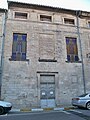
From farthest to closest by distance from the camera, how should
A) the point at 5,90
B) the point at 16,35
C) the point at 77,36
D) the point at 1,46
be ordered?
the point at 77,36
the point at 16,35
the point at 1,46
the point at 5,90

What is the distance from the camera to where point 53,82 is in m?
13.3

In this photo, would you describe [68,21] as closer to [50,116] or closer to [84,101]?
[84,101]

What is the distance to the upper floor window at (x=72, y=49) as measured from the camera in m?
14.3

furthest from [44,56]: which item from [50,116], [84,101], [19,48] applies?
[50,116]

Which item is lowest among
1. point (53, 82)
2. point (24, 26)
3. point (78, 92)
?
point (78, 92)

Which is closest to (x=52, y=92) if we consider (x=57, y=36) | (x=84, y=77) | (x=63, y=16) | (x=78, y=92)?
(x=78, y=92)

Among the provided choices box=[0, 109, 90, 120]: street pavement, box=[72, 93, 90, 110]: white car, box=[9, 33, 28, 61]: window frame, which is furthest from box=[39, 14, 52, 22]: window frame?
box=[0, 109, 90, 120]: street pavement

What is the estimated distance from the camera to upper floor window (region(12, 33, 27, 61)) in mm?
13219

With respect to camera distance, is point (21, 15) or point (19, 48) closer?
point (19, 48)

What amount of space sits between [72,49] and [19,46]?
511 cm

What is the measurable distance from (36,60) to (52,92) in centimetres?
314

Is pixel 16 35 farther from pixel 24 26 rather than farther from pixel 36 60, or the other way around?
pixel 36 60

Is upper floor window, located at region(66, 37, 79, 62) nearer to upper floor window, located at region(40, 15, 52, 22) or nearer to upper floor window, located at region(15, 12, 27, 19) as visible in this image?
upper floor window, located at region(40, 15, 52, 22)

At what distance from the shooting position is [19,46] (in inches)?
535
